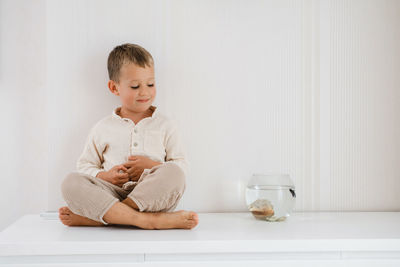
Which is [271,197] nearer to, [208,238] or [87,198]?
[208,238]

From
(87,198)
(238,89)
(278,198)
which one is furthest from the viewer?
(238,89)

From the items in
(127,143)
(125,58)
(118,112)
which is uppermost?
(125,58)

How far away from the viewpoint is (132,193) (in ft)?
3.75

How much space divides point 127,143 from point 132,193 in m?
0.26

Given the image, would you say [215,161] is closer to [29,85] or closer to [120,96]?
[120,96]

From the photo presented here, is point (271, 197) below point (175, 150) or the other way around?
below

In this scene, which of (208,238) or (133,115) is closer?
(208,238)

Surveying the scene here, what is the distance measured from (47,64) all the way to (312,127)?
987 mm

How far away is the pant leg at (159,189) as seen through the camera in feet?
3.72

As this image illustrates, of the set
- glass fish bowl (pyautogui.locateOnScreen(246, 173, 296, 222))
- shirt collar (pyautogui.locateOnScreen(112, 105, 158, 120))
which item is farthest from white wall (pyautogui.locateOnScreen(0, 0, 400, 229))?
glass fish bowl (pyautogui.locateOnScreen(246, 173, 296, 222))

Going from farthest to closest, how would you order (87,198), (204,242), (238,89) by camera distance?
(238,89) < (87,198) < (204,242)

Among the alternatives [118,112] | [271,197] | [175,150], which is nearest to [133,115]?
[118,112]

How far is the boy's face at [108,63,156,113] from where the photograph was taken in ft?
4.36

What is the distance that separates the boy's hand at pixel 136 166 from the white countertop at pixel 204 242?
0.18m
